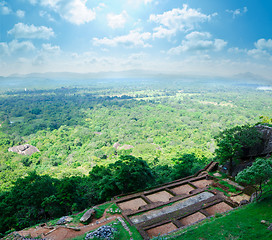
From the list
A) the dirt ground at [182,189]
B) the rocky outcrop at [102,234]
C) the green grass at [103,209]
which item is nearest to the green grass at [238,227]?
the rocky outcrop at [102,234]

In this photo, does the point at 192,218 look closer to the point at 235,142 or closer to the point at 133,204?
the point at 133,204

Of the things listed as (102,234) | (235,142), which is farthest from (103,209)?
(235,142)

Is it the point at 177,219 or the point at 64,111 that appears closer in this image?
the point at 177,219

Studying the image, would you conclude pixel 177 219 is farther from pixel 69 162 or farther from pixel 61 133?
pixel 61 133

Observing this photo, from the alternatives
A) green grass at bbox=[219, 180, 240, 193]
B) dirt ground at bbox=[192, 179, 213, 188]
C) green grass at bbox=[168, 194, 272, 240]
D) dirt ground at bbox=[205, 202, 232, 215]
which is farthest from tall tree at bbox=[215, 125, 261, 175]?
green grass at bbox=[168, 194, 272, 240]

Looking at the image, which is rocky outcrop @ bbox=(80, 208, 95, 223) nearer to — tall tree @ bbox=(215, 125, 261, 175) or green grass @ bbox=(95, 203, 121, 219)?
green grass @ bbox=(95, 203, 121, 219)

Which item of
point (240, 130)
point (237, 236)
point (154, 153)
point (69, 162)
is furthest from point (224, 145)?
point (69, 162)

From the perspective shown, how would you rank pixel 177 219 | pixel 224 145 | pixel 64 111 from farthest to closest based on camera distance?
pixel 64 111, pixel 224 145, pixel 177 219
